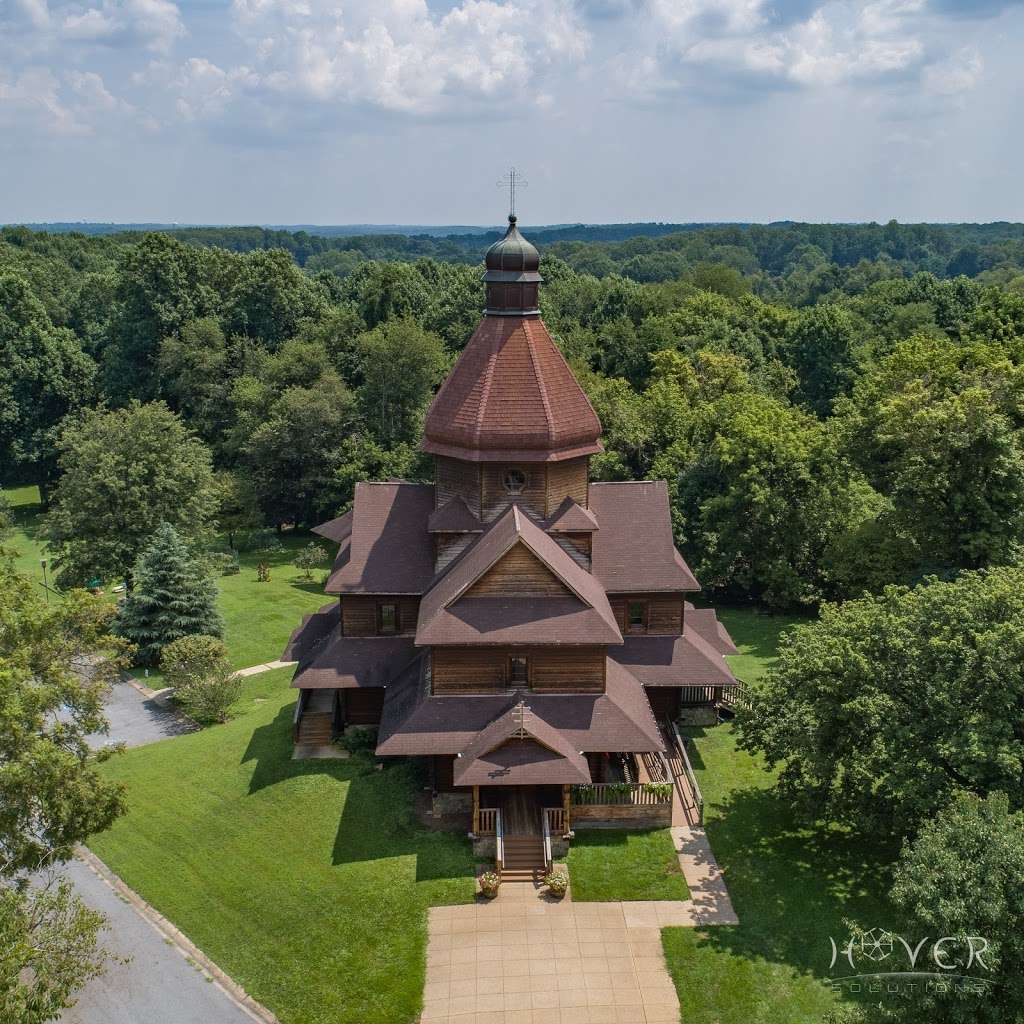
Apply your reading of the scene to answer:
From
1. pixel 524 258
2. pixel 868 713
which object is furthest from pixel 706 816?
pixel 524 258

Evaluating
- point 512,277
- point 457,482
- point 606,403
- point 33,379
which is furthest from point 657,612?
point 33,379

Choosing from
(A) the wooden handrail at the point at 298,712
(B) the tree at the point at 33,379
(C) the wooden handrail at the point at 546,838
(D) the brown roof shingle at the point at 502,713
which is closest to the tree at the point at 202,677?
(A) the wooden handrail at the point at 298,712

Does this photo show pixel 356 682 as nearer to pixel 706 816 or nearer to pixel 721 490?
pixel 706 816

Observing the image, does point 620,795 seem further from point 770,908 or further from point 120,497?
point 120,497

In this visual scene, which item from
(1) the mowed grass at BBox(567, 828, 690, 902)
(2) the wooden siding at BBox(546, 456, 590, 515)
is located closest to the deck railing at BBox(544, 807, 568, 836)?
(1) the mowed grass at BBox(567, 828, 690, 902)

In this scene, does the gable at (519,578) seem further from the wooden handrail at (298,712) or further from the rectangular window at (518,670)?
the wooden handrail at (298,712)
